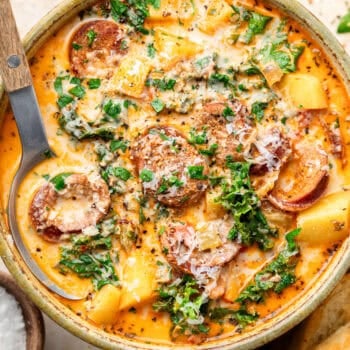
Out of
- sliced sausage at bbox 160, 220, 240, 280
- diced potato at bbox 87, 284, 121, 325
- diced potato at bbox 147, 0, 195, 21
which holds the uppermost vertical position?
diced potato at bbox 147, 0, 195, 21

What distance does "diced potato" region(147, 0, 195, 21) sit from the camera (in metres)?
3.85

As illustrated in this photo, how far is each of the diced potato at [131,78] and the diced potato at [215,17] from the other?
1.06 feet

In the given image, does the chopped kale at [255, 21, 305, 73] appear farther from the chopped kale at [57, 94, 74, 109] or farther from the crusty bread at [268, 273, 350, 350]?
the crusty bread at [268, 273, 350, 350]

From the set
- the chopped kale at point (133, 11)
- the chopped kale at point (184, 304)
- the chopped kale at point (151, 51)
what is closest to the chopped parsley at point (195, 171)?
the chopped kale at point (184, 304)

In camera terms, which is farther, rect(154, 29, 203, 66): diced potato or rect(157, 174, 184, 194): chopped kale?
rect(154, 29, 203, 66): diced potato

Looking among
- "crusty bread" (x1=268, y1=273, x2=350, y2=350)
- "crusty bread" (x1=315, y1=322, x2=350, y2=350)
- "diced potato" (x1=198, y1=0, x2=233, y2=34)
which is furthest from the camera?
"crusty bread" (x1=268, y1=273, x2=350, y2=350)

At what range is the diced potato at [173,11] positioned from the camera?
385cm

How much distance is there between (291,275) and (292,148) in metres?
0.57

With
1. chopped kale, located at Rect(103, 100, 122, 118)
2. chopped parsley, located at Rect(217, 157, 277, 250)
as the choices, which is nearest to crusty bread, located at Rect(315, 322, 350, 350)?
chopped parsley, located at Rect(217, 157, 277, 250)

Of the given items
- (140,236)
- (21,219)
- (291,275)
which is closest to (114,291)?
(140,236)

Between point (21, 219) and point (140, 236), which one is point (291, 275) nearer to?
point (140, 236)

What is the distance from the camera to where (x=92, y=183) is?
3725 millimetres

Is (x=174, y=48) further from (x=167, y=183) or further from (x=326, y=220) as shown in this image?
(x=326, y=220)

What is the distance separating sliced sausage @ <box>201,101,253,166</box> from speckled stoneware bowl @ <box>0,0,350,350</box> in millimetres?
487
